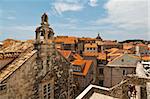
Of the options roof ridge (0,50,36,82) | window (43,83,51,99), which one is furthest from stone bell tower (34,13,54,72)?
window (43,83,51,99)

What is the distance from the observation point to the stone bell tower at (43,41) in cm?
1403

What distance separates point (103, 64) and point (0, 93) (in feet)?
105

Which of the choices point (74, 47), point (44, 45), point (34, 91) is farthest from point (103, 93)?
point (74, 47)

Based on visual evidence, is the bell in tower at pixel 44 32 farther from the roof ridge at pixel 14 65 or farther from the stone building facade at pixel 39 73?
the roof ridge at pixel 14 65

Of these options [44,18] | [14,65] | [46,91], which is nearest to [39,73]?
[46,91]

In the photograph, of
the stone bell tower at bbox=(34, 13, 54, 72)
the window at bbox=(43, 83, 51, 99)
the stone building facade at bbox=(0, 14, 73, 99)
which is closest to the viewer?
the stone building facade at bbox=(0, 14, 73, 99)

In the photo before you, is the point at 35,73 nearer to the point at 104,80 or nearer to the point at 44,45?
the point at 44,45

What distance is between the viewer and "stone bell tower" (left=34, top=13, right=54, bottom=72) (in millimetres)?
14028

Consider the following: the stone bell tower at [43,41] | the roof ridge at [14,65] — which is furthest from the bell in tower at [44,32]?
the roof ridge at [14,65]

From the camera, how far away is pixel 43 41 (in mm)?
14492

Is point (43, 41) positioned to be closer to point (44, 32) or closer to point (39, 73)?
point (44, 32)

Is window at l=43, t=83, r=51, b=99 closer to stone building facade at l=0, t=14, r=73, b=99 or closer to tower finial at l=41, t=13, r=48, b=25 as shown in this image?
stone building facade at l=0, t=14, r=73, b=99

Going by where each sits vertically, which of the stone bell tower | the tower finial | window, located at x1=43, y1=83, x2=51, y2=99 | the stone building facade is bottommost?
window, located at x1=43, y1=83, x2=51, y2=99

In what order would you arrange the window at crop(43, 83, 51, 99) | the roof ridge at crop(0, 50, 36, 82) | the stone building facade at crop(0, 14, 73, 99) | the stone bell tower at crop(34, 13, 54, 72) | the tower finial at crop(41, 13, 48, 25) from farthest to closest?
the tower finial at crop(41, 13, 48, 25) < the window at crop(43, 83, 51, 99) < the stone bell tower at crop(34, 13, 54, 72) < the stone building facade at crop(0, 14, 73, 99) < the roof ridge at crop(0, 50, 36, 82)
